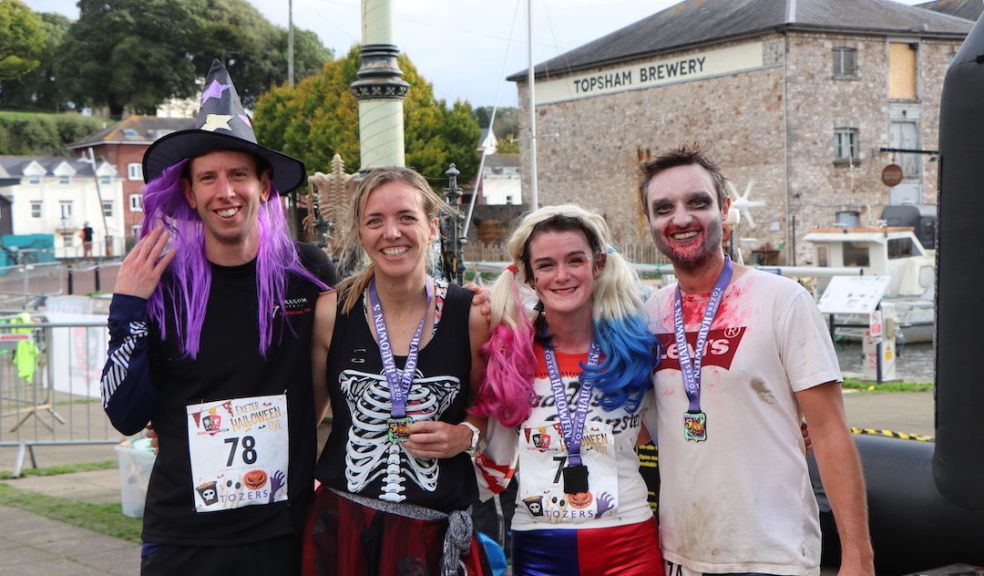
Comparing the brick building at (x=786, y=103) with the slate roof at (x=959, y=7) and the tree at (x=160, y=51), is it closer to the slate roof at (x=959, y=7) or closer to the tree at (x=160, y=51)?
the slate roof at (x=959, y=7)

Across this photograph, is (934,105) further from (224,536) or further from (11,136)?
(11,136)

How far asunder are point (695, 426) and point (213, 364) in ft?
4.51

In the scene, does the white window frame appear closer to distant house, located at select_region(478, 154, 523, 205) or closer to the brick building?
the brick building

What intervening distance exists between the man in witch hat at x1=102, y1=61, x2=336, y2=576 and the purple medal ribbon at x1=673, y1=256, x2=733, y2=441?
1.10m

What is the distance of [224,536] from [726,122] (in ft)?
131

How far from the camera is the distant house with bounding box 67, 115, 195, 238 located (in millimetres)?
72188

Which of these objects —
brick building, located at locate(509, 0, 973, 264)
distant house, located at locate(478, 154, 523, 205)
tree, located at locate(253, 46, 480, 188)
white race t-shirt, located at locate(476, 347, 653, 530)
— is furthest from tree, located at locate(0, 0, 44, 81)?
white race t-shirt, located at locate(476, 347, 653, 530)

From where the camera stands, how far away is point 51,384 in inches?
439

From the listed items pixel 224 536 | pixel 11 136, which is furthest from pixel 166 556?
pixel 11 136

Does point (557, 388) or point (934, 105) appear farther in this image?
point (934, 105)

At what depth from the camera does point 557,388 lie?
3.11 m

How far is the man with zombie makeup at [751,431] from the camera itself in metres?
2.90

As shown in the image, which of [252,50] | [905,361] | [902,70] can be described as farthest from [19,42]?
[905,361]

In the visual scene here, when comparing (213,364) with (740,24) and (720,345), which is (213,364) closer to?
(720,345)
